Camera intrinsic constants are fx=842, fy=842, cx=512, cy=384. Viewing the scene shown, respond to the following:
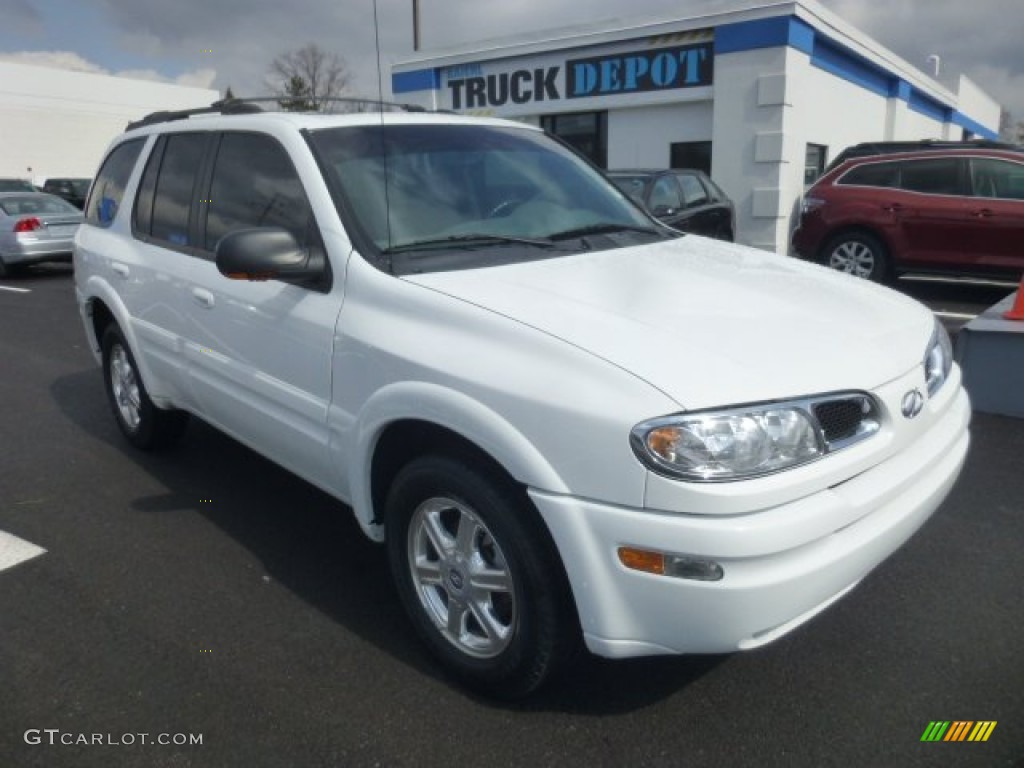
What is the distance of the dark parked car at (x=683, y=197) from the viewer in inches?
397

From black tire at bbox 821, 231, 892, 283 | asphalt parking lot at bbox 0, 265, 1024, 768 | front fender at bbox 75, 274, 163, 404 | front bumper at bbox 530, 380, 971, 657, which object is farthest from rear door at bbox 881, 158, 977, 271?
front fender at bbox 75, 274, 163, 404

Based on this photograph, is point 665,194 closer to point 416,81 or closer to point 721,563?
point 721,563

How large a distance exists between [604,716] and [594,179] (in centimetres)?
241

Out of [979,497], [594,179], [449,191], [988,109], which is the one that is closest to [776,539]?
[449,191]

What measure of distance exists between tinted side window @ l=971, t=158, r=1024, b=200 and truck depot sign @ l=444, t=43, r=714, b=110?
7108 mm

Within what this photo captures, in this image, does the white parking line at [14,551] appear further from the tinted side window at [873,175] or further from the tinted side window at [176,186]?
the tinted side window at [873,175]

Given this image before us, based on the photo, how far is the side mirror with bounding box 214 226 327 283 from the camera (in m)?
2.77

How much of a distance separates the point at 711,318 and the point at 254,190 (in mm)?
2028

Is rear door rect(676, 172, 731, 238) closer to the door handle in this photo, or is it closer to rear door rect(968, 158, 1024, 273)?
rear door rect(968, 158, 1024, 273)

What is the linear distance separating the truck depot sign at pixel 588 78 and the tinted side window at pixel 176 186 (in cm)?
1318

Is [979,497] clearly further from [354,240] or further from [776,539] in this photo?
[354,240]

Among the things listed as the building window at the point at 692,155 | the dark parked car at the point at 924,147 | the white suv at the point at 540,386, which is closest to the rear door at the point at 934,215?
the dark parked car at the point at 924,147

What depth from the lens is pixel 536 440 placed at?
2227 mm

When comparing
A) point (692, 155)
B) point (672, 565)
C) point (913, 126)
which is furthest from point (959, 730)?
point (913, 126)
